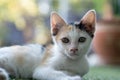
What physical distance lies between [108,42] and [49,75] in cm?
271

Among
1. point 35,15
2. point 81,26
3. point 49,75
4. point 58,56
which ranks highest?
point 35,15

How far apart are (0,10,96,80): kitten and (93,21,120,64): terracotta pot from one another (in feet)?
7.95

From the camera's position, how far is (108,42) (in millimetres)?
4484

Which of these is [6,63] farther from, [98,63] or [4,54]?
[98,63]

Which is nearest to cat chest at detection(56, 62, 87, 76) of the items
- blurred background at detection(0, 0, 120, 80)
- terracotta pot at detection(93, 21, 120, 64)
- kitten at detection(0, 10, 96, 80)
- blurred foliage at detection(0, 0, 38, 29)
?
kitten at detection(0, 10, 96, 80)

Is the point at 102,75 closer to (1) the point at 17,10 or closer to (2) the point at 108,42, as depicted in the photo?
(2) the point at 108,42

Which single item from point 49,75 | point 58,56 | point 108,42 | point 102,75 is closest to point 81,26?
point 58,56

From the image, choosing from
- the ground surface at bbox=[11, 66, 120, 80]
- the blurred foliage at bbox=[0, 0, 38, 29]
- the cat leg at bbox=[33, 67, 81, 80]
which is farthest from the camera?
the blurred foliage at bbox=[0, 0, 38, 29]

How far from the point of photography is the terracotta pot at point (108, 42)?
4426 millimetres

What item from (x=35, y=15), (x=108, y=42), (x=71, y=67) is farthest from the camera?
(x=35, y=15)

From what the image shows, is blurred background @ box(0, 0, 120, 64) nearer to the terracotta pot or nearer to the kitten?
the terracotta pot

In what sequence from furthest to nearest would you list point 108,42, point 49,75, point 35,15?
point 35,15
point 108,42
point 49,75

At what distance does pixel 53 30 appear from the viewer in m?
2.01

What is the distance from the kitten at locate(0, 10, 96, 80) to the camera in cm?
190
